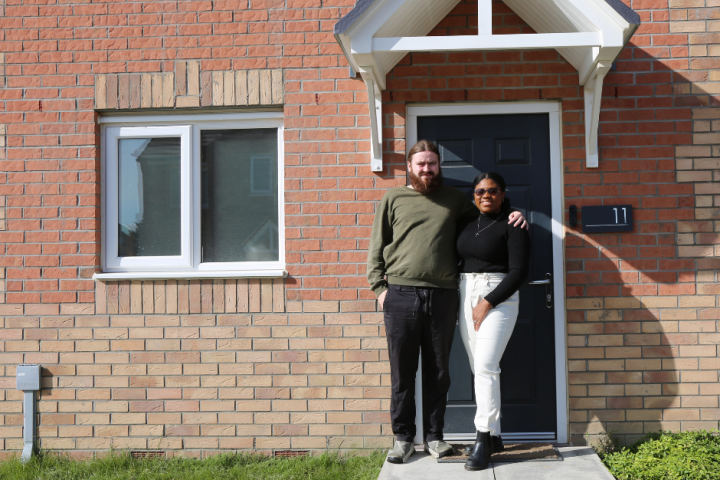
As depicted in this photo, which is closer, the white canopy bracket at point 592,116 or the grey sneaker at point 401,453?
the grey sneaker at point 401,453

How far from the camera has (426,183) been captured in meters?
3.53

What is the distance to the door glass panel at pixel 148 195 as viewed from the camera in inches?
171

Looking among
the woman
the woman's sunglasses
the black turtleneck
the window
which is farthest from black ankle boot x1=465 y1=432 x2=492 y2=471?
the window

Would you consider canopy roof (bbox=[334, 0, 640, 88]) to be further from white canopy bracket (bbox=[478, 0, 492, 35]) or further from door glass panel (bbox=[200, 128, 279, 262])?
door glass panel (bbox=[200, 128, 279, 262])

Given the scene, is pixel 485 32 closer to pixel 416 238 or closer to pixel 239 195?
pixel 416 238

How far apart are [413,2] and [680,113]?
6.59 ft

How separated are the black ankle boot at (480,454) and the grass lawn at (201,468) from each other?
644 millimetres

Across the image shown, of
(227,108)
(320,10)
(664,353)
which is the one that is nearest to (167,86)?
(227,108)

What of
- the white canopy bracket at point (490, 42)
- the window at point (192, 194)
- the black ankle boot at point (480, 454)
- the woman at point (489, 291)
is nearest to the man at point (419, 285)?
the woman at point (489, 291)

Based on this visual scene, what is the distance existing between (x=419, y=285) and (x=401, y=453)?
1.03 metres

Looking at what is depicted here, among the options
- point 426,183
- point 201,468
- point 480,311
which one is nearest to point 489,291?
point 480,311

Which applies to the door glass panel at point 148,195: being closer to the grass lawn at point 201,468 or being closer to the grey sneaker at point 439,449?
the grass lawn at point 201,468

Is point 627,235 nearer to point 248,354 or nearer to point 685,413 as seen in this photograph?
point 685,413

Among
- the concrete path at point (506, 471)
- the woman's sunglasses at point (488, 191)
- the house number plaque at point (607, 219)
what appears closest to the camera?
the concrete path at point (506, 471)
